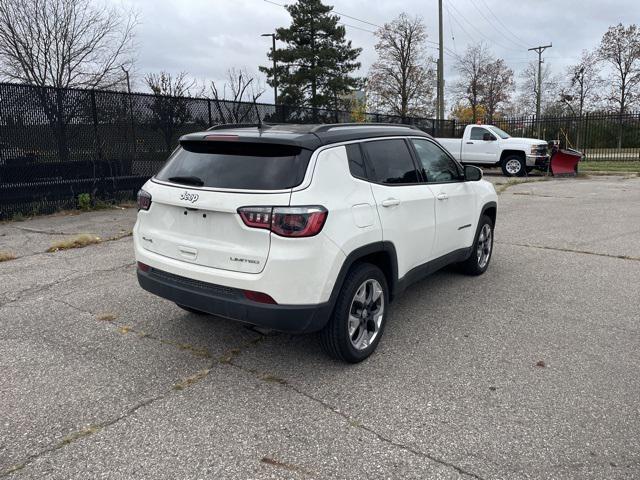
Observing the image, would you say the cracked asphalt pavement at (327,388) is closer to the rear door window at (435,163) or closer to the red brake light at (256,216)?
the red brake light at (256,216)

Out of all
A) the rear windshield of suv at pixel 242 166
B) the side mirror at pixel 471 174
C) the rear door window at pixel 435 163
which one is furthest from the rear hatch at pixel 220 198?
the side mirror at pixel 471 174

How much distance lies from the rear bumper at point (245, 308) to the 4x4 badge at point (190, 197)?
1.82 ft

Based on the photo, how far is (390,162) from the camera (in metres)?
4.14

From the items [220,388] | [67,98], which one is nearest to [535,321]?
[220,388]

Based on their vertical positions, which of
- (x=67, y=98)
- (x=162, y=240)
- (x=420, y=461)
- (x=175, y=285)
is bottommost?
(x=420, y=461)

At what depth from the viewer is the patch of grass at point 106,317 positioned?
4.52 meters

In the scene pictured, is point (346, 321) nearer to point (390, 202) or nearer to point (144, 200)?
→ point (390, 202)

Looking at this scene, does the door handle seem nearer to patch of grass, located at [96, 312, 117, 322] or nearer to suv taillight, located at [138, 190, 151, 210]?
suv taillight, located at [138, 190, 151, 210]

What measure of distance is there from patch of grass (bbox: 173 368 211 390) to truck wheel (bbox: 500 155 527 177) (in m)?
17.6

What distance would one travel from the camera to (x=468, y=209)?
5.23 meters

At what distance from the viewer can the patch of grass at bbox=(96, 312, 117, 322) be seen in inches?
178

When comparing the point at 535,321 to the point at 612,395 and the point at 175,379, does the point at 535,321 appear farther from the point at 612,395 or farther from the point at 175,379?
the point at 175,379

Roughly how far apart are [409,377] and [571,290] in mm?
2838

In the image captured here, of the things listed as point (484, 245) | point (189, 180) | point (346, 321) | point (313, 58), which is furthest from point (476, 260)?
point (313, 58)
